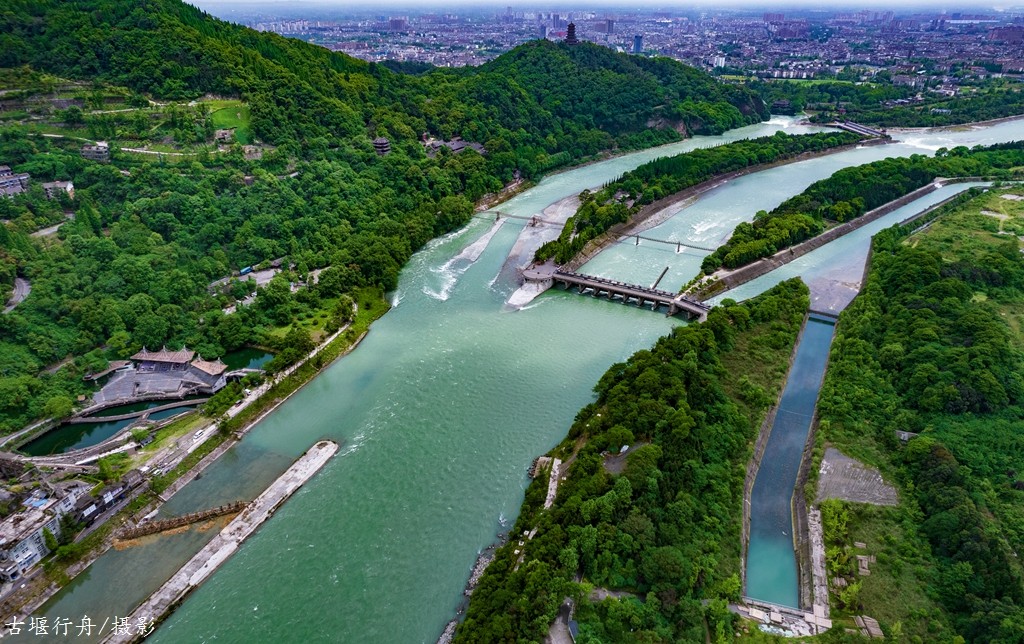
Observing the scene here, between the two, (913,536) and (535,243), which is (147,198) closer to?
(535,243)

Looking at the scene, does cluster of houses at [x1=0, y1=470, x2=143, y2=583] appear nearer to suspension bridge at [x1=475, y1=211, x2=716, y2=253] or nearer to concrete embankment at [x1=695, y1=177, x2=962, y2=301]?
concrete embankment at [x1=695, y1=177, x2=962, y2=301]

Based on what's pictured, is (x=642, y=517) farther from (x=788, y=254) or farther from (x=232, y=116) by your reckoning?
(x=232, y=116)

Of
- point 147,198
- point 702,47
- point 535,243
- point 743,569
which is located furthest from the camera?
point 702,47

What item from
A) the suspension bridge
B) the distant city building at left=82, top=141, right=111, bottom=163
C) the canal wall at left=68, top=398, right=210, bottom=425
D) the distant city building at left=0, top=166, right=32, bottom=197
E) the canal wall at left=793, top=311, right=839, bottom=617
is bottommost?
the canal wall at left=793, top=311, right=839, bottom=617

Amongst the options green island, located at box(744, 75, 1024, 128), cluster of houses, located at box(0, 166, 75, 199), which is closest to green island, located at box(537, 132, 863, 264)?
green island, located at box(744, 75, 1024, 128)

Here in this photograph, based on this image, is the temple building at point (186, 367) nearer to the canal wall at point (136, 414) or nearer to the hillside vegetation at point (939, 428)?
the canal wall at point (136, 414)

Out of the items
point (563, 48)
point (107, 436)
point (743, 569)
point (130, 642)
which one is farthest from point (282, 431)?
point (563, 48)
